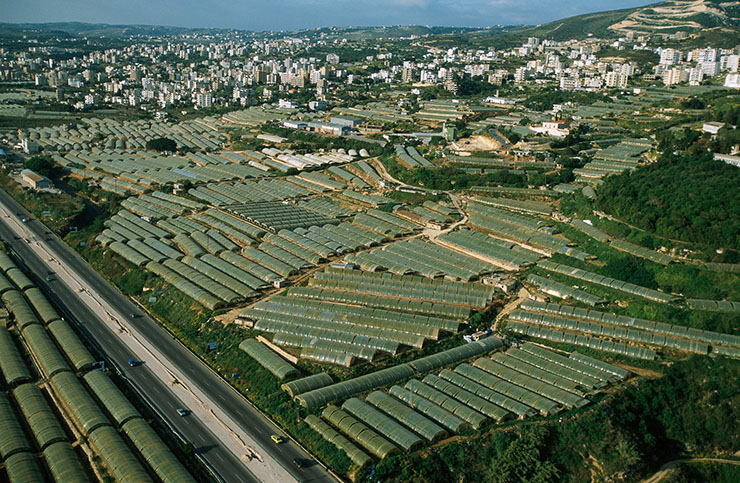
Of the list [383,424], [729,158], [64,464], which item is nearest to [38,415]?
[64,464]

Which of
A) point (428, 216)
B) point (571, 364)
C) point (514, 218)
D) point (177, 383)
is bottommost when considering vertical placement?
point (177, 383)

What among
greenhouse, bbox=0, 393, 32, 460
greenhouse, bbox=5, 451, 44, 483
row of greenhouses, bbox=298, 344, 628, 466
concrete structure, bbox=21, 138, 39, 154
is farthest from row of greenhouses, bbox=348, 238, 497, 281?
concrete structure, bbox=21, 138, 39, 154

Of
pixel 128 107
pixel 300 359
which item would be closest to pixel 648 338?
pixel 300 359

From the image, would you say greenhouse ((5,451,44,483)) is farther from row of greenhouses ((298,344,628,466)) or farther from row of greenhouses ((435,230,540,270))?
row of greenhouses ((435,230,540,270))

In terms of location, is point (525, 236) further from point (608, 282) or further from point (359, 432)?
point (359, 432)

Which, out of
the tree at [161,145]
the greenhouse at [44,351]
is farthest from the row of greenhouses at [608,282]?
the tree at [161,145]

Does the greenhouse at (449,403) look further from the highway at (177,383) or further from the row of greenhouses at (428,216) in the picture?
the row of greenhouses at (428,216)
